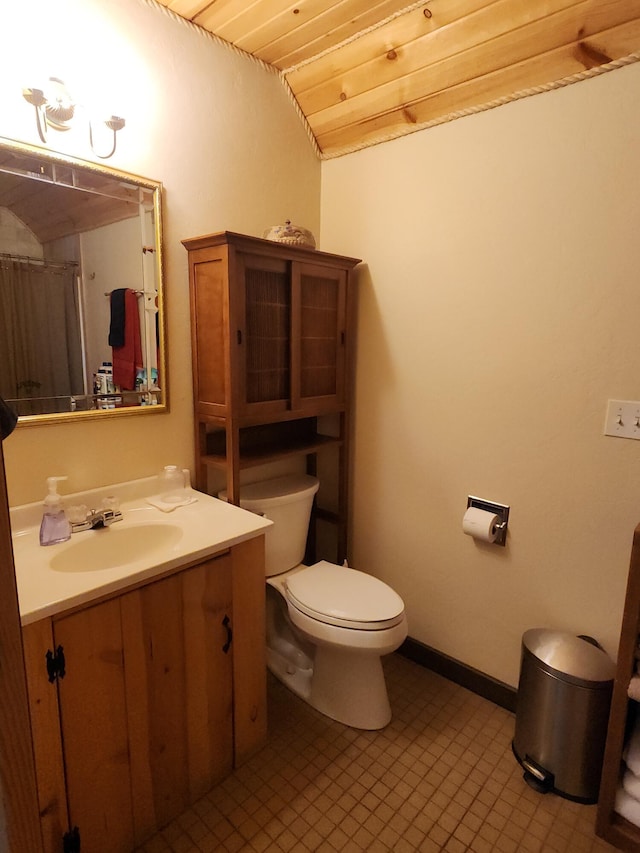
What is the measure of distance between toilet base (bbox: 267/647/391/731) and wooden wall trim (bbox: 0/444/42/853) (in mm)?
1283

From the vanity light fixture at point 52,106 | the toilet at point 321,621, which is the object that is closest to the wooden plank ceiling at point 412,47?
the vanity light fixture at point 52,106

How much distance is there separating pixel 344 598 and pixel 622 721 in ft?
2.79

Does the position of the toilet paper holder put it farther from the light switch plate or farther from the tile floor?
the tile floor

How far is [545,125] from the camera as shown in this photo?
1.55 m

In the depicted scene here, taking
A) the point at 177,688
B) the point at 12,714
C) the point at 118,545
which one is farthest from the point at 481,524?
the point at 12,714

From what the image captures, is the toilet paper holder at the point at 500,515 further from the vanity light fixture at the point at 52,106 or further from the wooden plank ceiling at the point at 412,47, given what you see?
the vanity light fixture at the point at 52,106

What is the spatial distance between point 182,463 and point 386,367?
3.04ft

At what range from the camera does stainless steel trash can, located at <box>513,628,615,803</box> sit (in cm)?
144

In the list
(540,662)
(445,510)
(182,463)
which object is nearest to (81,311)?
(182,463)

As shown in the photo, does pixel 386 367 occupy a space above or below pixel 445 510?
above


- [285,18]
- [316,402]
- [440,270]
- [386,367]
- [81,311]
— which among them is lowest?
[316,402]

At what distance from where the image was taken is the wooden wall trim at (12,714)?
0.51 metres

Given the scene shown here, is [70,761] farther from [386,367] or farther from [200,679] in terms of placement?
[386,367]

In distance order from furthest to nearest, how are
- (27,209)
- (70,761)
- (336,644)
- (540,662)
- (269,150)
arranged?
1. (269,150)
2. (336,644)
3. (540,662)
4. (27,209)
5. (70,761)
